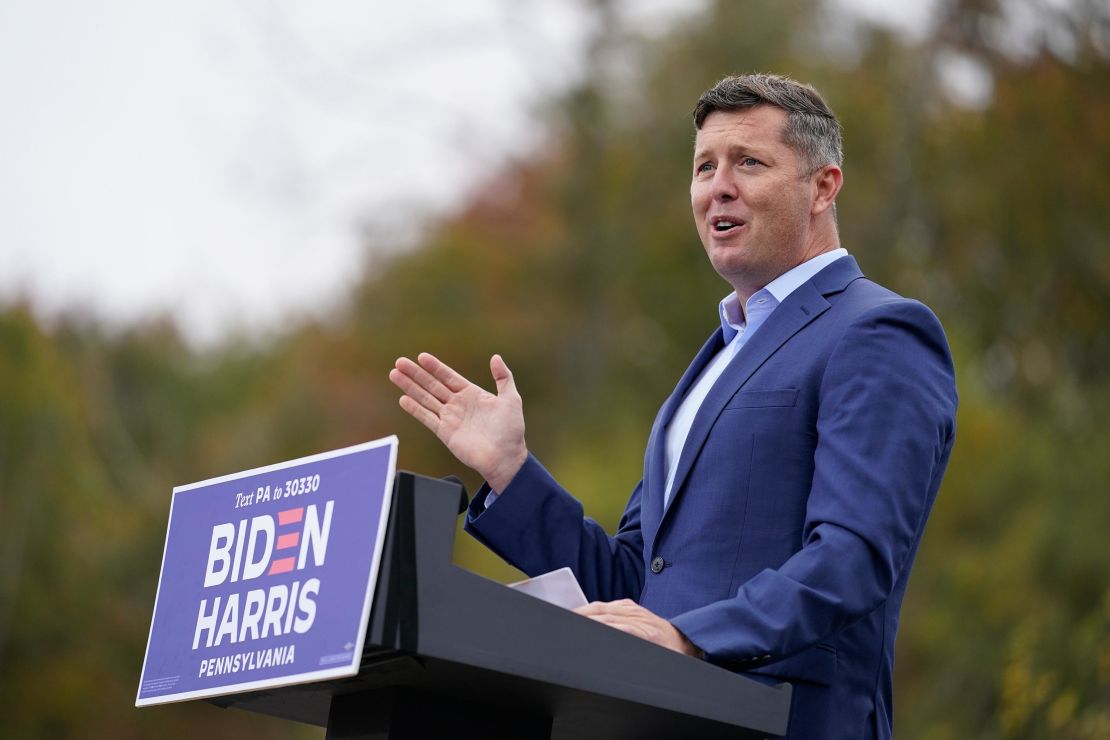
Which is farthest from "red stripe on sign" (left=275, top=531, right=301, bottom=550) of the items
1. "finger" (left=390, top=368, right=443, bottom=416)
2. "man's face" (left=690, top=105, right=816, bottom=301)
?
A: "man's face" (left=690, top=105, right=816, bottom=301)

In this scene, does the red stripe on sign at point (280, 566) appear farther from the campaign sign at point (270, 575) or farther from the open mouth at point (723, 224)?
the open mouth at point (723, 224)

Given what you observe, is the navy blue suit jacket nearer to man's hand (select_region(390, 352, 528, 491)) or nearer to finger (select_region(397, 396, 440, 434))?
man's hand (select_region(390, 352, 528, 491))

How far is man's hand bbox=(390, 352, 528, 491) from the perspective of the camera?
2.74 m

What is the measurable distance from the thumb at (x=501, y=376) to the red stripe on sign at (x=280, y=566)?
648 mm

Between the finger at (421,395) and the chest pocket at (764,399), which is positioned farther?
the finger at (421,395)

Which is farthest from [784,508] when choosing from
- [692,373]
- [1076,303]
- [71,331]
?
[71,331]

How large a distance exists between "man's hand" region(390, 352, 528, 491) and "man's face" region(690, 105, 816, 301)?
0.46 meters

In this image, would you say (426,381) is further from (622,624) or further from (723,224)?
(622,624)

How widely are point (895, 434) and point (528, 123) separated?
56.2 ft

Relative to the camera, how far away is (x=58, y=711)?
19578 mm

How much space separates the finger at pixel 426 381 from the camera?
9.05 ft

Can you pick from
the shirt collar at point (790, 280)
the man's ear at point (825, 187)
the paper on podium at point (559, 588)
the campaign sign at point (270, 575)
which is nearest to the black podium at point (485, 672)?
the campaign sign at point (270, 575)

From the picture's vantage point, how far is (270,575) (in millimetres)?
2119

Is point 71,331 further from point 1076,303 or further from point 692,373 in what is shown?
point 692,373
